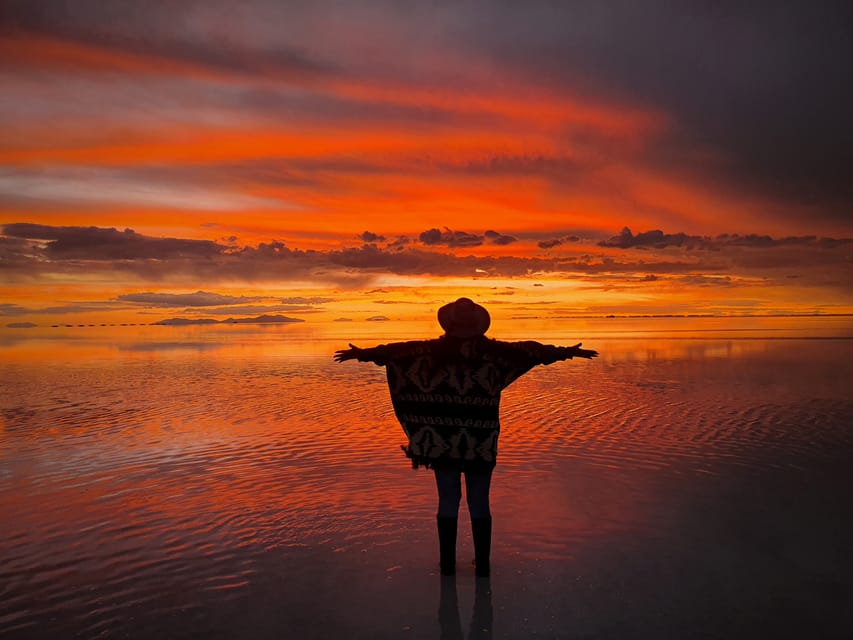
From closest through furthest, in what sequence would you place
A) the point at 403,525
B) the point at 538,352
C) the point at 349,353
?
the point at 538,352
the point at 349,353
the point at 403,525

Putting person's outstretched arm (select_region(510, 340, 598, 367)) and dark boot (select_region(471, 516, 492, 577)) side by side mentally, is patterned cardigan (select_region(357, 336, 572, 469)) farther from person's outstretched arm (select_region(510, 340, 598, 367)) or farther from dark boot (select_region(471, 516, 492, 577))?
dark boot (select_region(471, 516, 492, 577))

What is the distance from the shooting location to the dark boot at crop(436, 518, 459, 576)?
19.7 feet

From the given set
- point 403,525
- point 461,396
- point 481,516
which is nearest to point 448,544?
Result: point 481,516

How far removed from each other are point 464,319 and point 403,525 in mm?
2601

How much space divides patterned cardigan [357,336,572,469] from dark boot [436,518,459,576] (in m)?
0.47

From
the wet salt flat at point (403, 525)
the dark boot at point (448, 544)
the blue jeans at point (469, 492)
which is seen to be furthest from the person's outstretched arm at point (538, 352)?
the wet salt flat at point (403, 525)

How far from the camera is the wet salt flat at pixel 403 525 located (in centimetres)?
528

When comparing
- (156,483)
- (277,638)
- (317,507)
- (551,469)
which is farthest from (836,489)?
(156,483)

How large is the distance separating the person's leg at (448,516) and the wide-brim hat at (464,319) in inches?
45.9

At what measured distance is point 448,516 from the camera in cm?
602

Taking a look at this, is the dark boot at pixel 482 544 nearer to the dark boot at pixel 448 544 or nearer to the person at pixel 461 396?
the person at pixel 461 396

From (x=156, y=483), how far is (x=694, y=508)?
21.6ft

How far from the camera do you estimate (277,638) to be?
4.98 m

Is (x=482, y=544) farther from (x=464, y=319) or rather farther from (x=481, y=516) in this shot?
(x=464, y=319)
